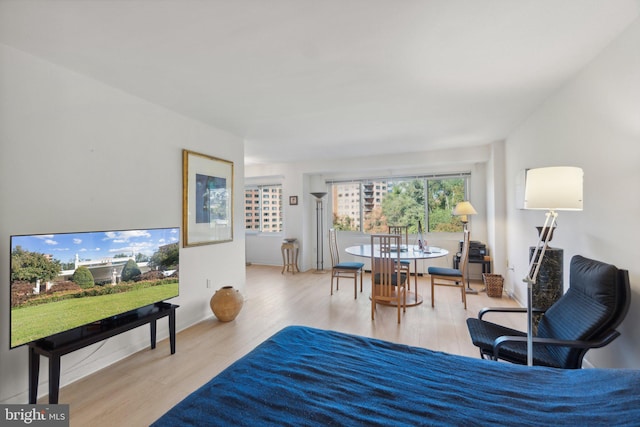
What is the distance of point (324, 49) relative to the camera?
1832 millimetres

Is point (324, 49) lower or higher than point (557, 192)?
higher

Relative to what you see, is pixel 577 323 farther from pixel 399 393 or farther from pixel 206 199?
pixel 206 199

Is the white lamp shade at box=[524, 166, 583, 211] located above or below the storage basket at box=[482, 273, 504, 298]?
above

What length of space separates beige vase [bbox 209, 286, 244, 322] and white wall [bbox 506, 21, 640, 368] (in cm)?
335

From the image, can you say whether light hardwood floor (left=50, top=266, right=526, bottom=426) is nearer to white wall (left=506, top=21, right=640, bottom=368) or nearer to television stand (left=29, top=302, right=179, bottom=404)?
television stand (left=29, top=302, right=179, bottom=404)

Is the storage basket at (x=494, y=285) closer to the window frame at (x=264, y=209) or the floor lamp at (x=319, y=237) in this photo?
the floor lamp at (x=319, y=237)

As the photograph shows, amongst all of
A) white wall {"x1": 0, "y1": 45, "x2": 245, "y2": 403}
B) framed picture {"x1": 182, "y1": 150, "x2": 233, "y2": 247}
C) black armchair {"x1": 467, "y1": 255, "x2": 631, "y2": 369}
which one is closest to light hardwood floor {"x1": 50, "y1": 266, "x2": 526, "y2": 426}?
white wall {"x1": 0, "y1": 45, "x2": 245, "y2": 403}

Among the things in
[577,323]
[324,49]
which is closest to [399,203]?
[577,323]

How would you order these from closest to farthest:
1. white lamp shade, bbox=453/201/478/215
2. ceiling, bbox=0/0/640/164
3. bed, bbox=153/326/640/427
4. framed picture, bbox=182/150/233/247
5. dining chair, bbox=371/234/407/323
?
bed, bbox=153/326/640/427 < ceiling, bbox=0/0/640/164 < framed picture, bbox=182/150/233/247 < dining chair, bbox=371/234/407/323 < white lamp shade, bbox=453/201/478/215

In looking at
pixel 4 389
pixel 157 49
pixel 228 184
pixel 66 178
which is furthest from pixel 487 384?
pixel 228 184

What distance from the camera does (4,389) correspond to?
1766 millimetres

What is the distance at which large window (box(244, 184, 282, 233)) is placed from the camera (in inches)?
271

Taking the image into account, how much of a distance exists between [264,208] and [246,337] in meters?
4.46

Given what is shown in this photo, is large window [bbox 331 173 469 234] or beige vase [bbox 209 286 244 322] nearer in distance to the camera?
beige vase [bbox 209 286 244 322]
